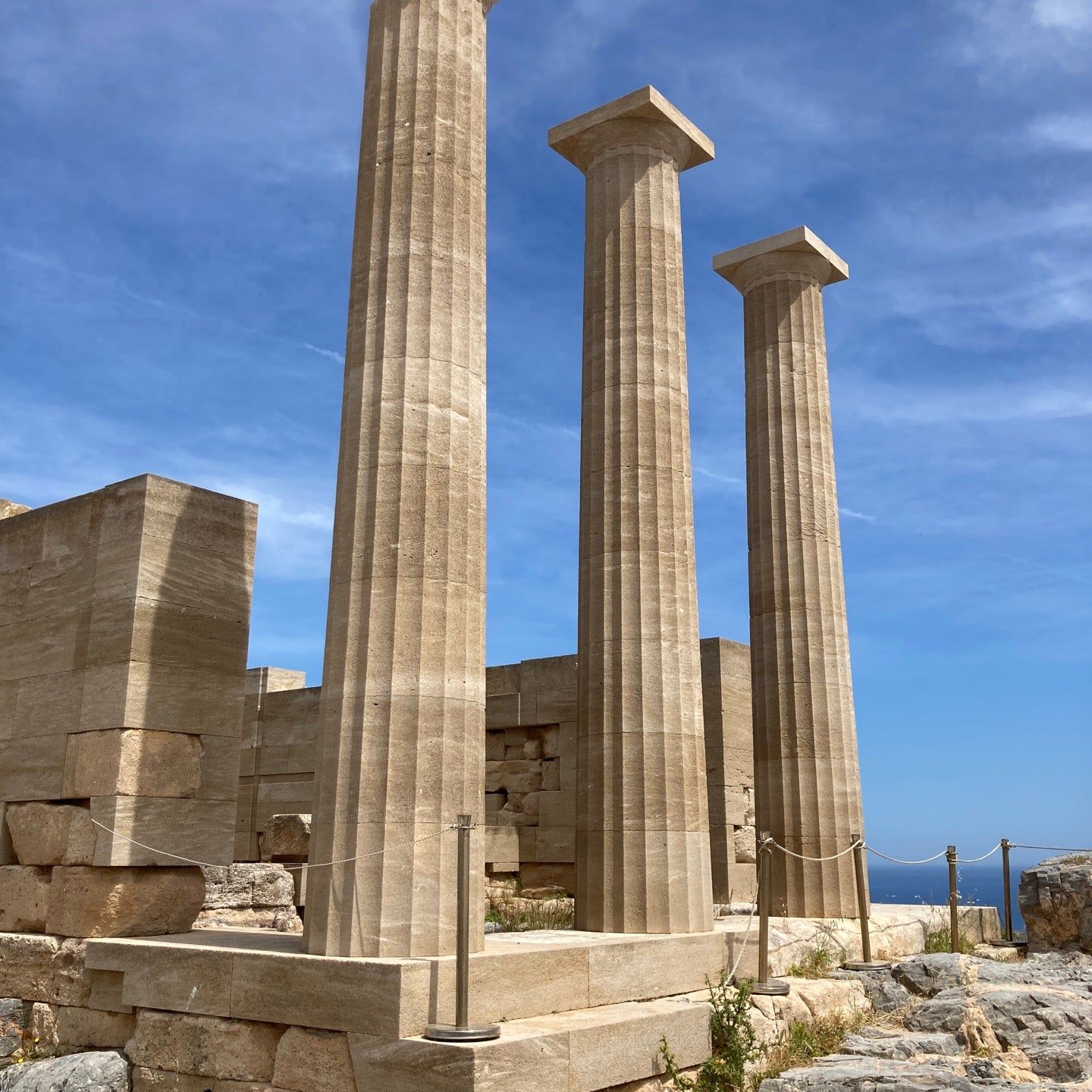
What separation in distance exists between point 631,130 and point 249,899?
9655mm

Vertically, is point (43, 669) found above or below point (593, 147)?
below

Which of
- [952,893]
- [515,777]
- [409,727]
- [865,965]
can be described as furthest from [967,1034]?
[515,777]

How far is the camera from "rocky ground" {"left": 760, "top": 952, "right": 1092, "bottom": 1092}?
8.71m

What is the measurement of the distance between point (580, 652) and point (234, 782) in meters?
3.87

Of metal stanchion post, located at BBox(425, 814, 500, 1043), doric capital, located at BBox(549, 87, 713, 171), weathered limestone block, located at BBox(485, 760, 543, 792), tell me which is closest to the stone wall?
weathered limestone block, located at BBox(485, 760, 543, 792)

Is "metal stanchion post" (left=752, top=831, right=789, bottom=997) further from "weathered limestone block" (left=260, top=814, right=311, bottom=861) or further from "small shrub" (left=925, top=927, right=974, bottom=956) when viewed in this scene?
"weathered limestone block" (left=260, top=814, right=311, bottom=861)

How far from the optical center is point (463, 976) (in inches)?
299

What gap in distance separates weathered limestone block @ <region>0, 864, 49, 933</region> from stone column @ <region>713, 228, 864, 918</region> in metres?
8.86

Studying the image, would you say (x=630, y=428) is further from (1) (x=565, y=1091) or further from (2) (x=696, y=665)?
(1) (x=565, y=1091)

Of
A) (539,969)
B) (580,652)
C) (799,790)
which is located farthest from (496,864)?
(539,969)

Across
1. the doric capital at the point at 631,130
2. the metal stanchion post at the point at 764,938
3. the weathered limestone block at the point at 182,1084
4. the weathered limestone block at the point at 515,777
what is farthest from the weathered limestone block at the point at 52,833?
the doric capital at the point at 631,130

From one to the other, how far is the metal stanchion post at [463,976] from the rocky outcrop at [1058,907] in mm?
10028

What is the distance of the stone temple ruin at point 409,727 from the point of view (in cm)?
833

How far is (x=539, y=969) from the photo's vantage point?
28.2 ft
